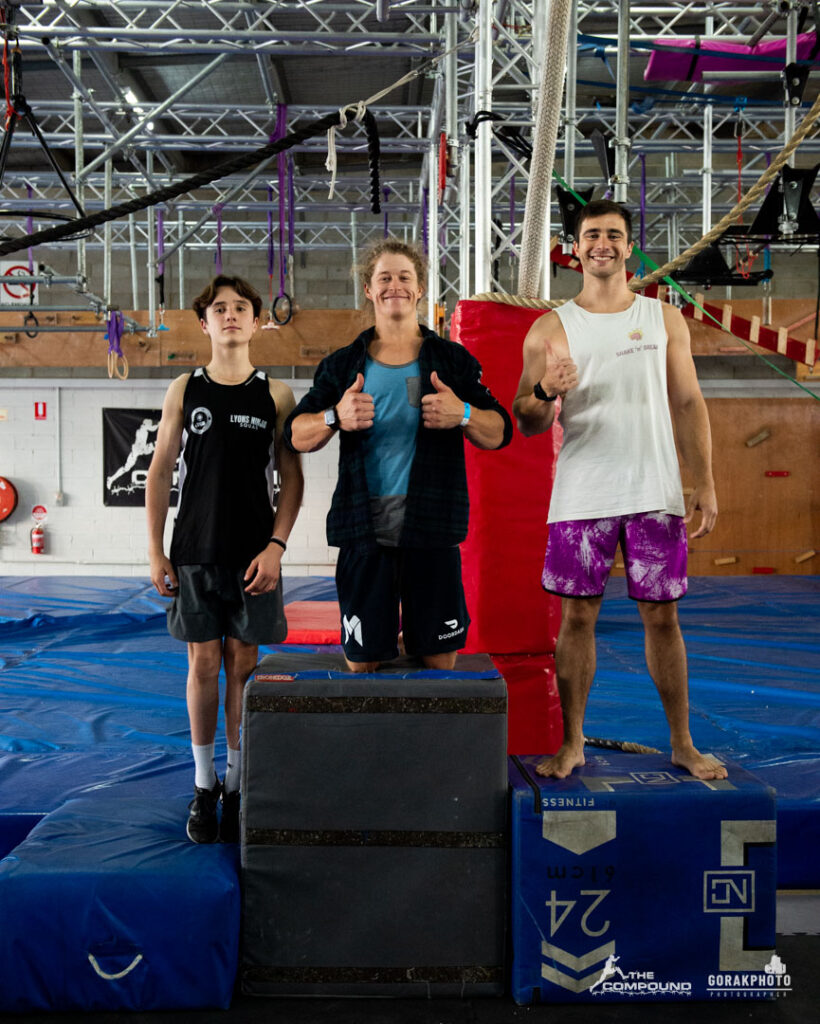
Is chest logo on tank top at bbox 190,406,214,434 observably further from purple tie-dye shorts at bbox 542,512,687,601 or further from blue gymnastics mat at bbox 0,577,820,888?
blue gymnastics mat at bbox 0,577,820,888

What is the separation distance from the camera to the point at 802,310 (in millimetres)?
9086

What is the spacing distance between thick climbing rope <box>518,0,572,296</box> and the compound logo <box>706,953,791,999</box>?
81.2 inches

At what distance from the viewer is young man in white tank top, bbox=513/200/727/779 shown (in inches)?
90.6

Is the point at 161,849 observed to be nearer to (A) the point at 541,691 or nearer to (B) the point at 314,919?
(B) the point at 314,919

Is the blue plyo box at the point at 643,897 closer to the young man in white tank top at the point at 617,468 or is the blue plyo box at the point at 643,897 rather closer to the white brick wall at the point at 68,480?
→ the young man in white tank top at the point at 617,468

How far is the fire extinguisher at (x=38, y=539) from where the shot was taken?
32.6 feet

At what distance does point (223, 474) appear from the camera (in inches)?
95.4

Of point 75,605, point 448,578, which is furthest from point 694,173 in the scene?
point 448,578

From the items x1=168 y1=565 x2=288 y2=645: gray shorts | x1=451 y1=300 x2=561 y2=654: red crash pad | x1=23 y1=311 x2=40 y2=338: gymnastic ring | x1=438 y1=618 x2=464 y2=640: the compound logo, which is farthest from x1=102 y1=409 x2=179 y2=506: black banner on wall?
x1=438 y1=618 x2=464 y2=640: the compound logo

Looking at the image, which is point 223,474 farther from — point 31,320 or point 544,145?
point 31,320

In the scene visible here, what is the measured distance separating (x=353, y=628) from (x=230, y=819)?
61 centimetres

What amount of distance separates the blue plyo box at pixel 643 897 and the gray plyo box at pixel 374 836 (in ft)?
0.31

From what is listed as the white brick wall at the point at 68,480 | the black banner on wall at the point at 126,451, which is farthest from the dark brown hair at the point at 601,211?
the black banner on wall at the point at 126,451

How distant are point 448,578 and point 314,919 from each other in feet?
2.85
